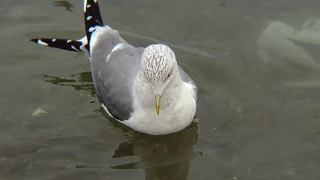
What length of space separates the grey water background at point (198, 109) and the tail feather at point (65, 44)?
0.18m

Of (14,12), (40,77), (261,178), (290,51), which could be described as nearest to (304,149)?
(261,178)

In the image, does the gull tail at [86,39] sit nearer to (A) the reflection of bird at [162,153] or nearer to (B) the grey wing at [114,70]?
(B) the grey wing at [114,70]

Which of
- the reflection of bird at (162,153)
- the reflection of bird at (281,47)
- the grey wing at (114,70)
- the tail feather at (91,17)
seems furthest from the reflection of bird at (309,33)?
the tail feather at (91,17)

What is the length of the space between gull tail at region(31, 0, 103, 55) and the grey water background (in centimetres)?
19

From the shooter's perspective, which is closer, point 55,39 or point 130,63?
point 130,63

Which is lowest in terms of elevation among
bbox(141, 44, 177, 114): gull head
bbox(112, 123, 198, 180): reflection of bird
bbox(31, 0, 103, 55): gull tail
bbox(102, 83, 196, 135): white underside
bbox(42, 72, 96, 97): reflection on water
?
bbox(112, 123, 198, 180): reflection of bird

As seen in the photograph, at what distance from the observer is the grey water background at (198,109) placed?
13.3 feet

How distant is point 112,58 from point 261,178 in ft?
5.37

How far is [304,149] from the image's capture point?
4.18m

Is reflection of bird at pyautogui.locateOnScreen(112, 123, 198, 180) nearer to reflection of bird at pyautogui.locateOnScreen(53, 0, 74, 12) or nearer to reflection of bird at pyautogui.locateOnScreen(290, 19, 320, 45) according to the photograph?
reflection of bird at pyautogui.locateOnScreen(290, 19, 320, 45)

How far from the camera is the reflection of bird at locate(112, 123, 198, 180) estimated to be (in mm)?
3975

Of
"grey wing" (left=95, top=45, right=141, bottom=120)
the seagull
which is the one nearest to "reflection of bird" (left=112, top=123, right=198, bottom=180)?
the seagull

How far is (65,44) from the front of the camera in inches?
203

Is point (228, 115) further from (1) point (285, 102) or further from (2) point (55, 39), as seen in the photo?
(2) point (55, 39)
